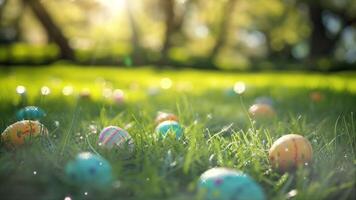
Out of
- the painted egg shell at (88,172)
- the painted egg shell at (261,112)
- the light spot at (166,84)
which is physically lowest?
the painted egg shell at (88,172)

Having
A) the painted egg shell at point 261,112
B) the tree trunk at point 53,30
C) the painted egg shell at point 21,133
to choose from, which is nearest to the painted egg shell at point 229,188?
the painted egg shell at point 21,133

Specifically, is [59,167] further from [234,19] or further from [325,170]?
[234,19]

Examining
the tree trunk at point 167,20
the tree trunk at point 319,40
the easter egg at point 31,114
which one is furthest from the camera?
the tree trunk at point 319,40

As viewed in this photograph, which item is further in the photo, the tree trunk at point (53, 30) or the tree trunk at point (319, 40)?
the tree trunk at point (319, 40)

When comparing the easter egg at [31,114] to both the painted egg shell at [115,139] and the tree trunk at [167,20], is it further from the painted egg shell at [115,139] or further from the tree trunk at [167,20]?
the tree trunk at [167,20]

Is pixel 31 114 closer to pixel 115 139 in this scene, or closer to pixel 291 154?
pixel 115 139

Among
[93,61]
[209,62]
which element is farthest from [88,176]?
[209,62]
